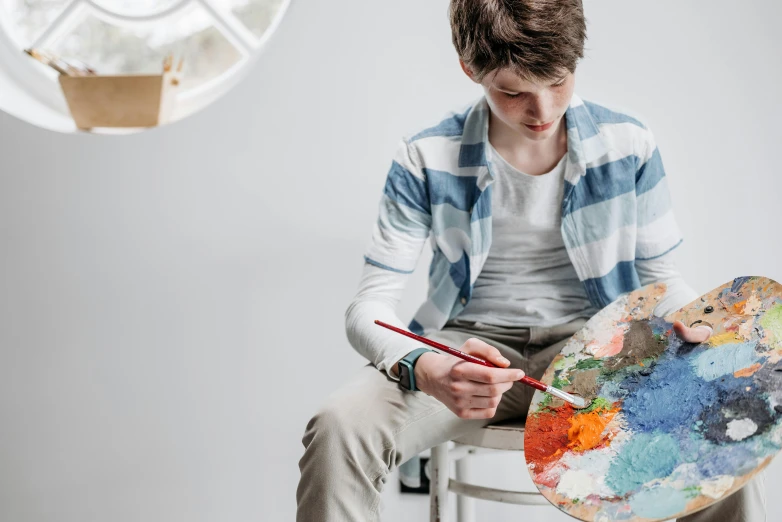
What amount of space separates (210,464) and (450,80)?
0.99m

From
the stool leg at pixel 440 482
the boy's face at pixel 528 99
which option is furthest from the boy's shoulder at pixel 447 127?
the stool leg at pixel 440 482

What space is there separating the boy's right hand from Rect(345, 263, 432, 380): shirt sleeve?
5cm

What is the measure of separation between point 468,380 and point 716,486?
295mm

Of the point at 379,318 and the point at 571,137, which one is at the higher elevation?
the point at 571,137

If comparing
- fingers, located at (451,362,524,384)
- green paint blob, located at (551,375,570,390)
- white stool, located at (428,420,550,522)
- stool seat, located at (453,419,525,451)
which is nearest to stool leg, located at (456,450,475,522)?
white stool, located at (428,420,550,522)

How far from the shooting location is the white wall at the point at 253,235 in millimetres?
1474

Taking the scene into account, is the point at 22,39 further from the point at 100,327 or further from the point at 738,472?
the point at 738,472

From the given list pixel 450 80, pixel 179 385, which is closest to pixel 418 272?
pixel 450 80

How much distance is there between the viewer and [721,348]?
94 centimetres

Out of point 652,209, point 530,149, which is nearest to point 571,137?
point 530,149

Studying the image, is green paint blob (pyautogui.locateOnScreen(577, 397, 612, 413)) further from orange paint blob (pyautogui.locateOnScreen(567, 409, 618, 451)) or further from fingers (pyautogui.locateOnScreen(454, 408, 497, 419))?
fingers (pyautogui.locateOnScreen(454, 408, 497, 419))

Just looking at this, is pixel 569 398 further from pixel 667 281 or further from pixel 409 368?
pixel 667 281

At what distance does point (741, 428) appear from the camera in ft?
2.68

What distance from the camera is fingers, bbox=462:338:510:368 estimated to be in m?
0.96
